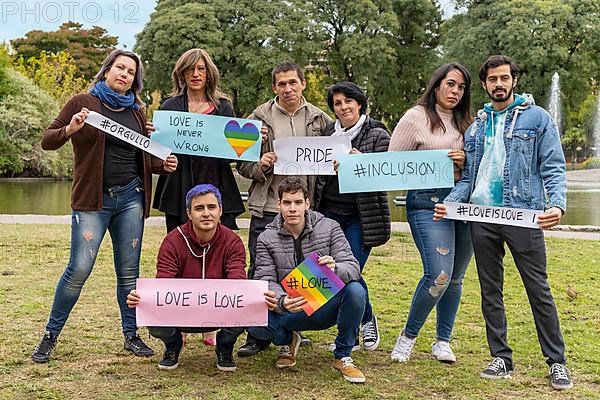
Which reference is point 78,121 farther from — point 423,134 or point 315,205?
point 423,134

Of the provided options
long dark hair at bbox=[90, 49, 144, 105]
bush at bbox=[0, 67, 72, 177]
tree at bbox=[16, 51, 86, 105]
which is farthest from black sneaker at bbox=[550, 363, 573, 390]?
tree at bbox=[16, 51, 86, 105]

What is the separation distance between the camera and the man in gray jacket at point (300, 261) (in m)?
4.14

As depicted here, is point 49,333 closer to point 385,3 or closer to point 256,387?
point 256,387

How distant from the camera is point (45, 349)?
452 cm

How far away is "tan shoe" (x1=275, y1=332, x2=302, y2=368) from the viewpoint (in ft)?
14.8

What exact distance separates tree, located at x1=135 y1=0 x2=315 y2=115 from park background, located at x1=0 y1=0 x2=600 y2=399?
0.27 ft

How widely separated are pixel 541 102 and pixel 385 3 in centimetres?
1020

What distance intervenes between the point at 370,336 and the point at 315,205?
1.03 m

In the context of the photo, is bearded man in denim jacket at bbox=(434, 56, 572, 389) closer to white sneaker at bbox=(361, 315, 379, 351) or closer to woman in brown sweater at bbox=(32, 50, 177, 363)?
white sneaker at bbox=(361, 315, 379, 351)

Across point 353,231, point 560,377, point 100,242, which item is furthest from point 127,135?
point 560,377

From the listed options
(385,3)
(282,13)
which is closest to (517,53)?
(385,3)

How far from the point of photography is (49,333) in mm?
4535

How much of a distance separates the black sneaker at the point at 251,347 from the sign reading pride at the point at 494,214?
1.59 m

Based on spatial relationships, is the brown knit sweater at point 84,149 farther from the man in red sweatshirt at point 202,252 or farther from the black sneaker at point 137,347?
the black sneaker at point 137,347
